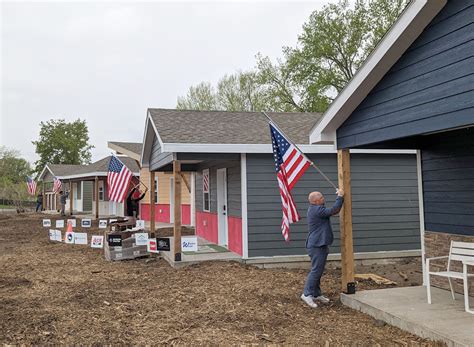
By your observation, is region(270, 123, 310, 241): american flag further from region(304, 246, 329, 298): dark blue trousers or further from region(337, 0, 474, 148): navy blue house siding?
region(337, 0, 474, 148): navy blue house siding

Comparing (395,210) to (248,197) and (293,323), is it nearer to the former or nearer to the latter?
(248,197)

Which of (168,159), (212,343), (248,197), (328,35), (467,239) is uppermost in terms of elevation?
(328,35)

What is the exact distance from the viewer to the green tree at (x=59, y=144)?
59812 millimetres

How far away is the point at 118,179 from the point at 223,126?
139 inches

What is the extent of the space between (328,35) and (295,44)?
3.07 m

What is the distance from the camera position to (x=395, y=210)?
9.96 m

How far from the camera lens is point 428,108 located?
4676 millimetres

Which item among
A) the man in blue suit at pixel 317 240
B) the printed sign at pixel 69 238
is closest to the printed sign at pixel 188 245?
the man in blue suit at pixel 317 240

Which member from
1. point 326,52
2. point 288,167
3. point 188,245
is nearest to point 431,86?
point 288,167

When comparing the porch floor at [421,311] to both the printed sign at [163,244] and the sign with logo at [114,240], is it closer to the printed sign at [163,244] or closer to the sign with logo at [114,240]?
the printed sign at [163,244]

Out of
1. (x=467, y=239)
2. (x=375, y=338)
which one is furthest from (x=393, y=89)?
(x=375, y=338)

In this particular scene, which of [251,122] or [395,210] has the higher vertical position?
[251,122]

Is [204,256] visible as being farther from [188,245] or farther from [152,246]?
[152,246]

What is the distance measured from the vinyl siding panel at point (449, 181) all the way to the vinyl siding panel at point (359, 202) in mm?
2946
